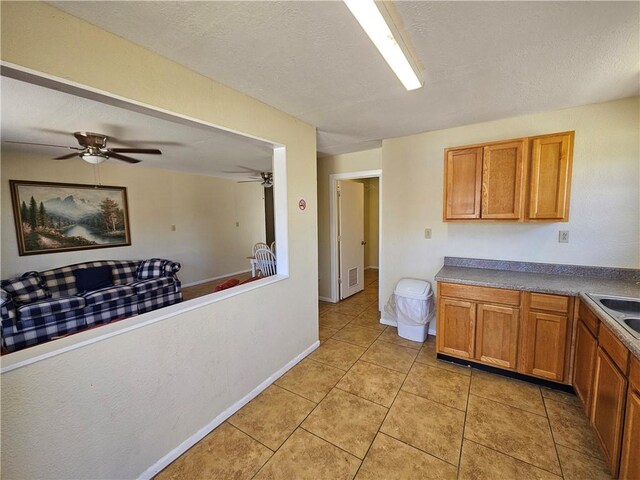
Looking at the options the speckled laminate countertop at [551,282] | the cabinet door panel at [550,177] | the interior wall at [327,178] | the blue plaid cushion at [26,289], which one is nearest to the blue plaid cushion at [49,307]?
the blue plaid cushion at [26,289]

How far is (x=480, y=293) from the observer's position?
2279 millimetres

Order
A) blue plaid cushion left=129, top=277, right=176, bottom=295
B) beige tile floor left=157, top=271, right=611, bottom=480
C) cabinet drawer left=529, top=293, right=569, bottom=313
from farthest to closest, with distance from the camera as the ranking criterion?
blue plaid cushion left=129, top=277, right=176, bottom=295, cabinet drawer left=529, top=293, right=569, bottom=313, beige tile floor left=157, top=271, right=611, bottom=480

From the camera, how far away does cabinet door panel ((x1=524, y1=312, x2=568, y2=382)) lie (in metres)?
2.01

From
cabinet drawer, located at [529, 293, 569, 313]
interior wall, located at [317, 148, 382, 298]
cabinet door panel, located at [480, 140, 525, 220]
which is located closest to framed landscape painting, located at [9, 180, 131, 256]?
interior wall, located at [317, 148, 382, 298]

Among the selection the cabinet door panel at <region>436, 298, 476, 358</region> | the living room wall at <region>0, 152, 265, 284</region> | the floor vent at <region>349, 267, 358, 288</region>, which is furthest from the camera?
the floor vent at <region>349, 267, 358, 288</region>

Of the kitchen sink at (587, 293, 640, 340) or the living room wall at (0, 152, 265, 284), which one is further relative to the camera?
the living room wall at (0, 152, 265, 284)

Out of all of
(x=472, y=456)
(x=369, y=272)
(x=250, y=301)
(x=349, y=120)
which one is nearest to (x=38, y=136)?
(x=250, y=301)

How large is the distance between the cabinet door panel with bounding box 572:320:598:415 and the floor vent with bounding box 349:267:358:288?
302cm

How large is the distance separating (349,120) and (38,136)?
11.2 feet

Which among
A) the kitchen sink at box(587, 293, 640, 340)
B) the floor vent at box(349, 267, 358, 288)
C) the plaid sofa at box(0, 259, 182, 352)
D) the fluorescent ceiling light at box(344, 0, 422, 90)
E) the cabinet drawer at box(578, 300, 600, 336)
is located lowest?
the floor vent at box(349, 267, 358, 288)

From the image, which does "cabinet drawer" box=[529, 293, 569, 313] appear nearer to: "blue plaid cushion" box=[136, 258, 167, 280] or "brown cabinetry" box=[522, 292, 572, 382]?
"brown cabinetry" box=[522, 292, 572, 382]

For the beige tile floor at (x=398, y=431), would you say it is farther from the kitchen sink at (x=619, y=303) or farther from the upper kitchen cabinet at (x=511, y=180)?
the upper kitchen cabinet at (x=511, y=180)

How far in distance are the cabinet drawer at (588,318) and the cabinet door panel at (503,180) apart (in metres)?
0.83

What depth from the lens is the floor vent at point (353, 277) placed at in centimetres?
461
